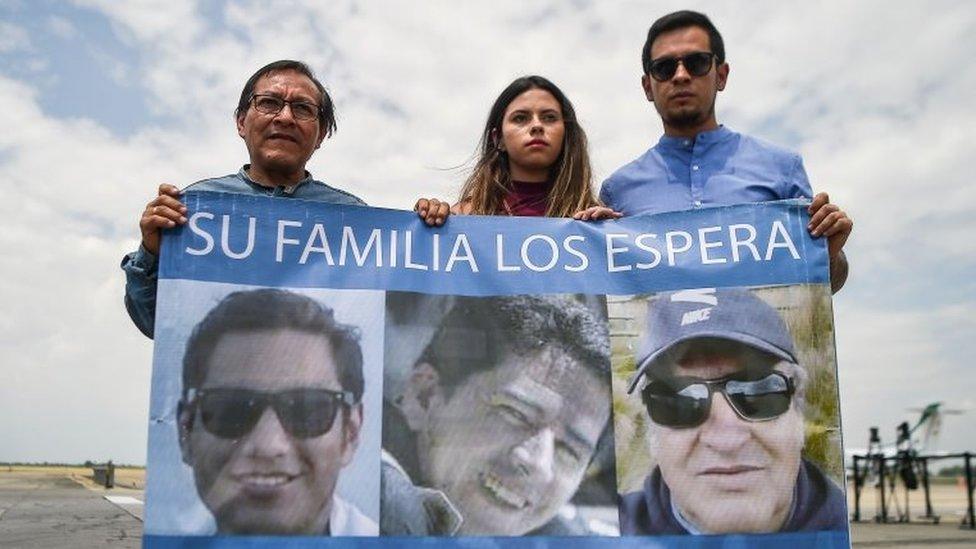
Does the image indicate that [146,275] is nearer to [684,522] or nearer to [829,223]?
[684,522]

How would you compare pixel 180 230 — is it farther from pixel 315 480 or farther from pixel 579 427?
pixel 579 427

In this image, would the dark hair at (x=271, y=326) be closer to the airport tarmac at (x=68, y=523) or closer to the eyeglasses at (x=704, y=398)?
the eyeglasses at (x=704, y=398)

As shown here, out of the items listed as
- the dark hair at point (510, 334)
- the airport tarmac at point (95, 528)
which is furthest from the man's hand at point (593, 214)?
the airport tarmac at point (95, 528)

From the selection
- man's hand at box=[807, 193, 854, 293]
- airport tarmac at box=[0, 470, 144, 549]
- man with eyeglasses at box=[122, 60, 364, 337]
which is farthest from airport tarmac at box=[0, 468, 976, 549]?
man's hand at box=[807, 193, 854, 293]

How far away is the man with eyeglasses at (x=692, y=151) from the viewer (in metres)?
2.59

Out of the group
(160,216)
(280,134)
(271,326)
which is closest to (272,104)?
(280,134)

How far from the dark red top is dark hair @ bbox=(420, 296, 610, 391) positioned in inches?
23.4

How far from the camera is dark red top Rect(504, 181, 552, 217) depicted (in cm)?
282

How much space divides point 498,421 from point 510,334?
0.77 ft

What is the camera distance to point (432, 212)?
2.38m

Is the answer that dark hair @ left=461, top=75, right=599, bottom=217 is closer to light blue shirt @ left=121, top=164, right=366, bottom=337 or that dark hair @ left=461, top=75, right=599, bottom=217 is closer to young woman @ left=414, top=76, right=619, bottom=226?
young woman @ left=414, top=76, right=619, bottom=226

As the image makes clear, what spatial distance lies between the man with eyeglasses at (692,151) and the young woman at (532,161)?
0.14 meters

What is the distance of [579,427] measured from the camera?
85.0 inches

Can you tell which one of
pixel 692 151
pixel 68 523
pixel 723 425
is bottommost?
pixel 68 523
